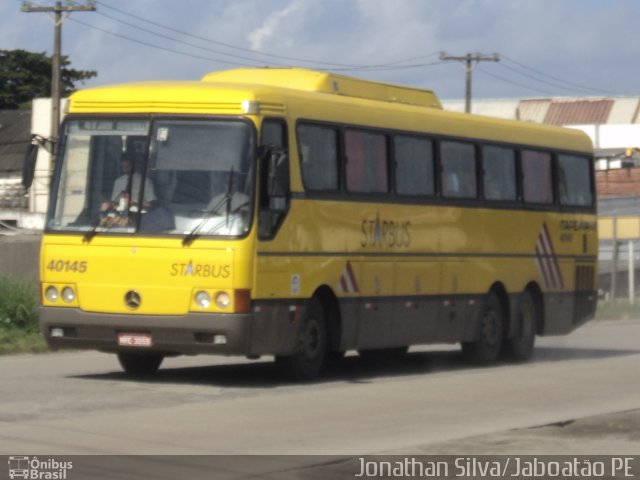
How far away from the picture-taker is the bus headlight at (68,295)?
50.2 ft

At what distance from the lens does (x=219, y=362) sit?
741 inches

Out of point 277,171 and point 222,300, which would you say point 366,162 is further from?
point 222,300

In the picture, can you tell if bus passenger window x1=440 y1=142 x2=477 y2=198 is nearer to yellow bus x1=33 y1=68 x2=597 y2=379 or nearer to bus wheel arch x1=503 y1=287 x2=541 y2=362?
yellow bus x1=33 y1=68 x2=597 y2=379

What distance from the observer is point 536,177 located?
21.0 m

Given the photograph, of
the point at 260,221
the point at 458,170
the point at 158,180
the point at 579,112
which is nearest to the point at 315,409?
the point at 260,221

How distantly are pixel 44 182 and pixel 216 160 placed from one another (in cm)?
5298

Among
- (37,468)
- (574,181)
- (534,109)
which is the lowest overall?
(37,468)

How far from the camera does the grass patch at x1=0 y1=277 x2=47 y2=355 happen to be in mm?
20297

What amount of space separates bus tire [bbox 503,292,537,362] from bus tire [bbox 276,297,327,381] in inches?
193

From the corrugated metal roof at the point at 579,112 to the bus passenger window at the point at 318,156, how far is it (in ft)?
244

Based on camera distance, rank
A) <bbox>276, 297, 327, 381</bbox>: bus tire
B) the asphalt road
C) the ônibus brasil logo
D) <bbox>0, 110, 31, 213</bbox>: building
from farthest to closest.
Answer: <bbox>0, 110, 31, 213</bbox>: building < <bbox>276, 297, 327, 381</bbox>: bus tire < the asphalt road < the ônibus brasil logo

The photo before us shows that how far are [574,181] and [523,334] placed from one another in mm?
2695

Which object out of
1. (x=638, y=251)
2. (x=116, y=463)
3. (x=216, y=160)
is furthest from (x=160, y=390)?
(x=638, y=251)

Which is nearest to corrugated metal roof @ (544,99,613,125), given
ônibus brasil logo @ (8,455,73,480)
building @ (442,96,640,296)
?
building @ (442,96,640,296)
